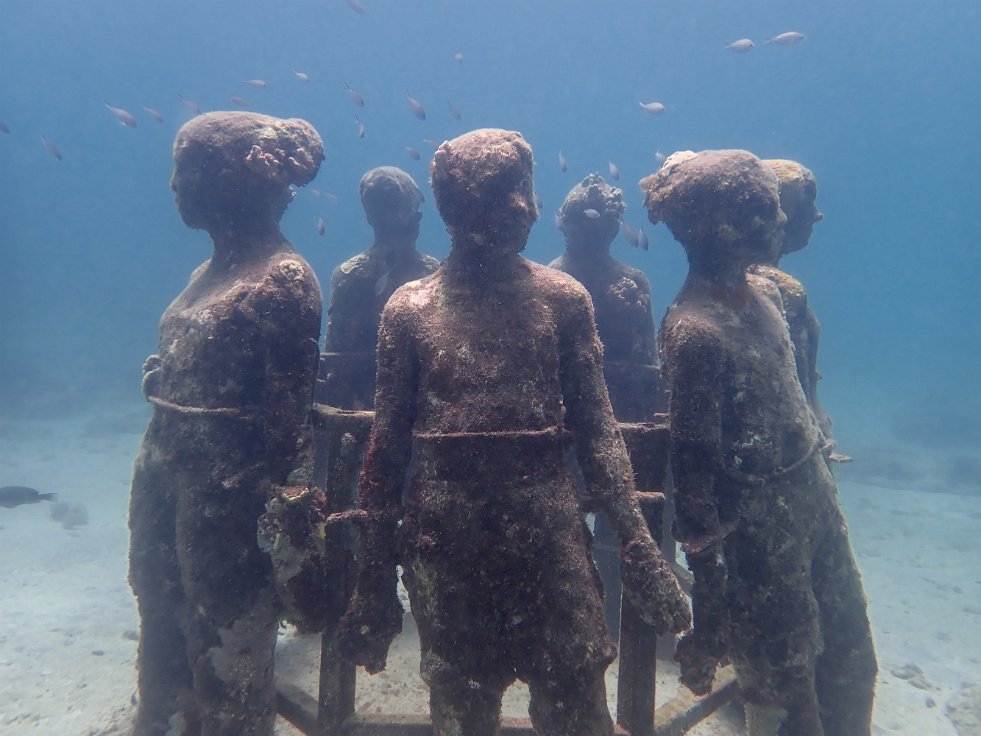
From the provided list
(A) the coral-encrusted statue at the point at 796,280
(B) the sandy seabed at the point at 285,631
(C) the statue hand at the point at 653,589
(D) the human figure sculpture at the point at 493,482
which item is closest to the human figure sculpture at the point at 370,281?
(B) the sandy seabed at the point at 285,631

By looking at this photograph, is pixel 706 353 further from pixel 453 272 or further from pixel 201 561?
pixel 201 561

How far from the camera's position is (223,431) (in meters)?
4.32

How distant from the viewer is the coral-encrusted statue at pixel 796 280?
19.4 feet

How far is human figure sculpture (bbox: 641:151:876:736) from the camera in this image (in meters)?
3.87

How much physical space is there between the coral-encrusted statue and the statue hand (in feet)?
11.7

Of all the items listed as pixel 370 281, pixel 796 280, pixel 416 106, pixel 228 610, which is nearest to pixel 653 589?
pixel 228 610

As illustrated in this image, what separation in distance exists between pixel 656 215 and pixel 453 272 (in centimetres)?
210

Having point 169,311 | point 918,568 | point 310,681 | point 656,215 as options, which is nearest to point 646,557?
point 656,215

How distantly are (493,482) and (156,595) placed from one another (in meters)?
3.55

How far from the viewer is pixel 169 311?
510 cm

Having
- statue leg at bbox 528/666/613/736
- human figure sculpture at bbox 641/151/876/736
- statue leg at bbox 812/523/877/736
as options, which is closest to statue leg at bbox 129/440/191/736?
statue leg at bbox 528/666/613/736

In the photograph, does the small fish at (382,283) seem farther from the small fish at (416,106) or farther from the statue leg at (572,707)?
the small fish at (416,106)

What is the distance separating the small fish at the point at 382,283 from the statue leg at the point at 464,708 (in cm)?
489

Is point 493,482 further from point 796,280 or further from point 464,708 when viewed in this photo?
point 796,280
